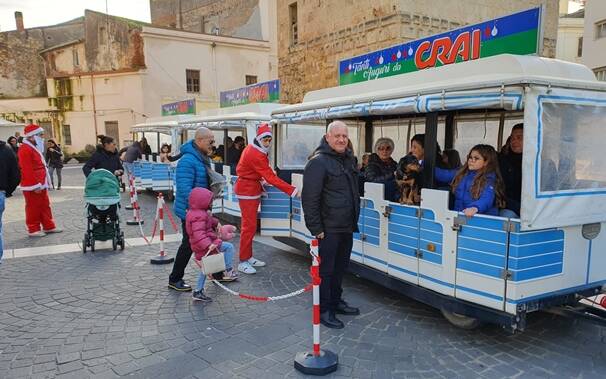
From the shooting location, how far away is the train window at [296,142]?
7691mm

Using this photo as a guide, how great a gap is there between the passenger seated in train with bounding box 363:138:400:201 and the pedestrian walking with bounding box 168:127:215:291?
2.08 meters

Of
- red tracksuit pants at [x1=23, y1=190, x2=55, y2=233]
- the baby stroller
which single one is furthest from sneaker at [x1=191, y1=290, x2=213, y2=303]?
red tracksuit pants at [x1=23, y1=190, x2=55, y2=233]

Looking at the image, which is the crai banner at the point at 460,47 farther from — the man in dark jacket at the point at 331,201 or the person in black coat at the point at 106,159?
the person in black coat at the point at 106,159

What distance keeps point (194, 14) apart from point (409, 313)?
121ft

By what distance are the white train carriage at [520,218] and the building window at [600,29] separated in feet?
81.2

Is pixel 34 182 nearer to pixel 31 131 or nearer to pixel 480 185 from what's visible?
pixel 31 131

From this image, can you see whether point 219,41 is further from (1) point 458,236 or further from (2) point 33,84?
(1) point 458,236

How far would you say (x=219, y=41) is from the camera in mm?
28922

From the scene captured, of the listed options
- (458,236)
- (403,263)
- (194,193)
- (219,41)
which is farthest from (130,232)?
(219,41)

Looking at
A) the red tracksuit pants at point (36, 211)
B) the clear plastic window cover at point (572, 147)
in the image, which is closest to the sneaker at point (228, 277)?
the clear plastic window cover at point (572, 147)

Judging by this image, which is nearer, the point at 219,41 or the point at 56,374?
the point at 56,374

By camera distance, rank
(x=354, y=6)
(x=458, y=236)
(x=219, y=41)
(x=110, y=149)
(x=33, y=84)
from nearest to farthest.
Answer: (x=458, y=236) → (x=110, y=149) → (x=354, y=6) → (x=219, y=41) → (x=33, y=84)

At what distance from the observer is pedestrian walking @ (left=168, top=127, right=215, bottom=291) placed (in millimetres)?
5121

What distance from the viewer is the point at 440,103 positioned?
402 centimetres
